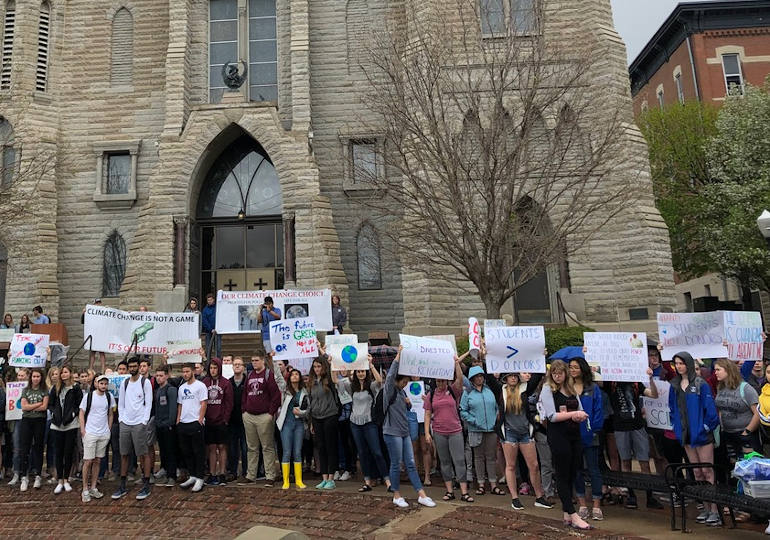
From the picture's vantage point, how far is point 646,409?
7.65 m

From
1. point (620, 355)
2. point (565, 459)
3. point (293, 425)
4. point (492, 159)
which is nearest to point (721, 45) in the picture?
point (492, 159)

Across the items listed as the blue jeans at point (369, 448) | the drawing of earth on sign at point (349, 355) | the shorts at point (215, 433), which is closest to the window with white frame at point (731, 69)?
the drawing of earth on sign at point (349, 355)

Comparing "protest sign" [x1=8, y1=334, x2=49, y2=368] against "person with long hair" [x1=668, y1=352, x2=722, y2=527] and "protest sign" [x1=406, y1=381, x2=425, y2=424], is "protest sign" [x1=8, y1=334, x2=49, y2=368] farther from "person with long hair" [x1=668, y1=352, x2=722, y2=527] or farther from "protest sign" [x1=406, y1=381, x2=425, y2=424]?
"person with long hair" [x1=668, y1=352, x2=722, y2=527]

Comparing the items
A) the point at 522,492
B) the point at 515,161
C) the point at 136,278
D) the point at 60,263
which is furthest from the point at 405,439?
the point at 60,263

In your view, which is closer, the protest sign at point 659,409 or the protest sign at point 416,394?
the protest sign at point 659,409

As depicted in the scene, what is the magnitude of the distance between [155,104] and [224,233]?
5.78m

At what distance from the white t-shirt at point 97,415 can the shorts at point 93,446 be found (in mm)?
59

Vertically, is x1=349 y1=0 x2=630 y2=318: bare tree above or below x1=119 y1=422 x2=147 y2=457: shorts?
above

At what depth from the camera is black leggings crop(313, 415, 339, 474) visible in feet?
27.8

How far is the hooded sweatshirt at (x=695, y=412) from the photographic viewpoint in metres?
6.66

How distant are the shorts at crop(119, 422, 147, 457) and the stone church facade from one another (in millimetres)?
9393

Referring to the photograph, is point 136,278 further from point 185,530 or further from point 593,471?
point 593,471

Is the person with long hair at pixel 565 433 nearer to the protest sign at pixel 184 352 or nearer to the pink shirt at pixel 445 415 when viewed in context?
the pink shirt at pixel 445 415

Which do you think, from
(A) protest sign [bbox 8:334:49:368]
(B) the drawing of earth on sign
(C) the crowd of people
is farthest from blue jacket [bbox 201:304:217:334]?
(B) the drawing of earth on sign
